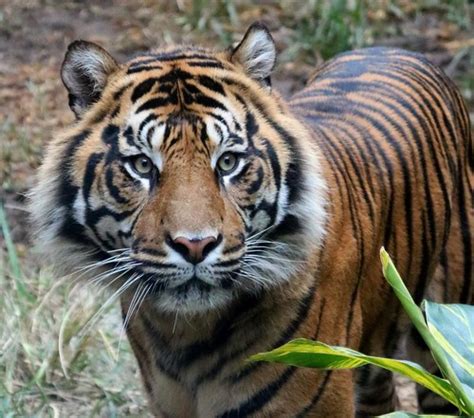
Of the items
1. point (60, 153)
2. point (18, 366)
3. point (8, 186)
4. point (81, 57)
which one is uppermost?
point (81, 57)

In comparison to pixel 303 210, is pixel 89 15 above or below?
above

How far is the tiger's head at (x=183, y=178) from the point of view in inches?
113

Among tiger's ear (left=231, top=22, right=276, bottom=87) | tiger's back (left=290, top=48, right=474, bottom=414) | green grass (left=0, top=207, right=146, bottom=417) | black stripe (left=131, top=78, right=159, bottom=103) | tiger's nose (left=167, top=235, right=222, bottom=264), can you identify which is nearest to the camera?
tiger's nose (left=167, top=235, right=222, bottom=264)

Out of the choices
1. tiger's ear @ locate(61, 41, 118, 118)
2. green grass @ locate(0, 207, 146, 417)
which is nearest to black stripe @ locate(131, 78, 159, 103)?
tiger's ear @ locate(61, 41, 118, 118)

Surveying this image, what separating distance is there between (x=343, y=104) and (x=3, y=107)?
10.7 feet

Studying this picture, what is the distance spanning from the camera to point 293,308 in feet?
10.5

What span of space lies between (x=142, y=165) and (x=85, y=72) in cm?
34

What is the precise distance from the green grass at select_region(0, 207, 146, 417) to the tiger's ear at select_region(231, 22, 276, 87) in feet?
4.88

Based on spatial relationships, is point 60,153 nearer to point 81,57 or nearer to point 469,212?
point 81,57

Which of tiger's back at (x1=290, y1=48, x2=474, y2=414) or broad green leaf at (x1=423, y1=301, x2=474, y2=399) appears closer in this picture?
broad green leaf at (x1=423, y1=301, x2=474, y2=399)

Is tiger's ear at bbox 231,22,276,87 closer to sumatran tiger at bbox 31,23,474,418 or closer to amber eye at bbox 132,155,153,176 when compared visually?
sumatran tiger at bbox 31,23,474,418

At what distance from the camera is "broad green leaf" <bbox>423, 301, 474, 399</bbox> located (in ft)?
7.81

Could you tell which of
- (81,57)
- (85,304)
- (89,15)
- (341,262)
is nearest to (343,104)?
(341,262)

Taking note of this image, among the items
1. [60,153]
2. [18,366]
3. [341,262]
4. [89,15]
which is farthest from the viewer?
[89,15]
